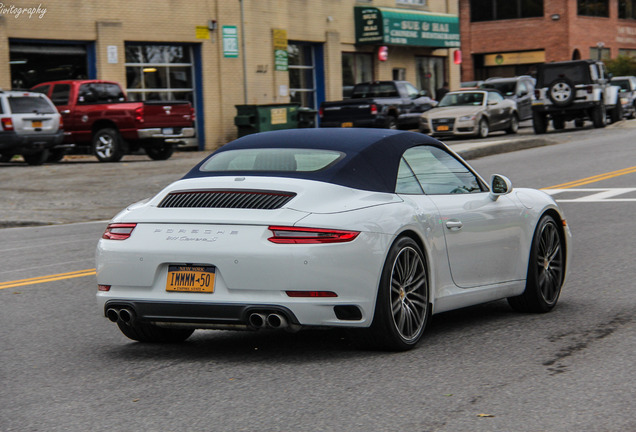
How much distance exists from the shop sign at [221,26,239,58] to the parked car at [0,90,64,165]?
34.3 feet

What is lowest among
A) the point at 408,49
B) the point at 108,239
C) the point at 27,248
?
the point at 27,248

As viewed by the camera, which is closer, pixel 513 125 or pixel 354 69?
pixel 513 125

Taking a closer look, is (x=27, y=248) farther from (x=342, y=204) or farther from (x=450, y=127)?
(x=450, y=127)

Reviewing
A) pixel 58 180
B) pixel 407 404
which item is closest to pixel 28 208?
pixel 58 180

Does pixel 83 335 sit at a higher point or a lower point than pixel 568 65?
lower

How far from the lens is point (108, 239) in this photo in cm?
639

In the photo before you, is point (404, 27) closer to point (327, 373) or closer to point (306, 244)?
point (306, 244)

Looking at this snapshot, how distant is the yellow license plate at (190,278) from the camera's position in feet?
19.7

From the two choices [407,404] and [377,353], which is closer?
[407,404]

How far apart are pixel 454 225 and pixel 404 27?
37030 millimetres

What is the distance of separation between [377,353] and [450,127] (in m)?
26.6

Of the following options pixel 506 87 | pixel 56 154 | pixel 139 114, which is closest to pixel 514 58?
pixel 506 87

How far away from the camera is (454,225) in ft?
22.5

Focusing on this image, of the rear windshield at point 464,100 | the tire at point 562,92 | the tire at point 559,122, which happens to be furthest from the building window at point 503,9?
the tire at point 562,92
